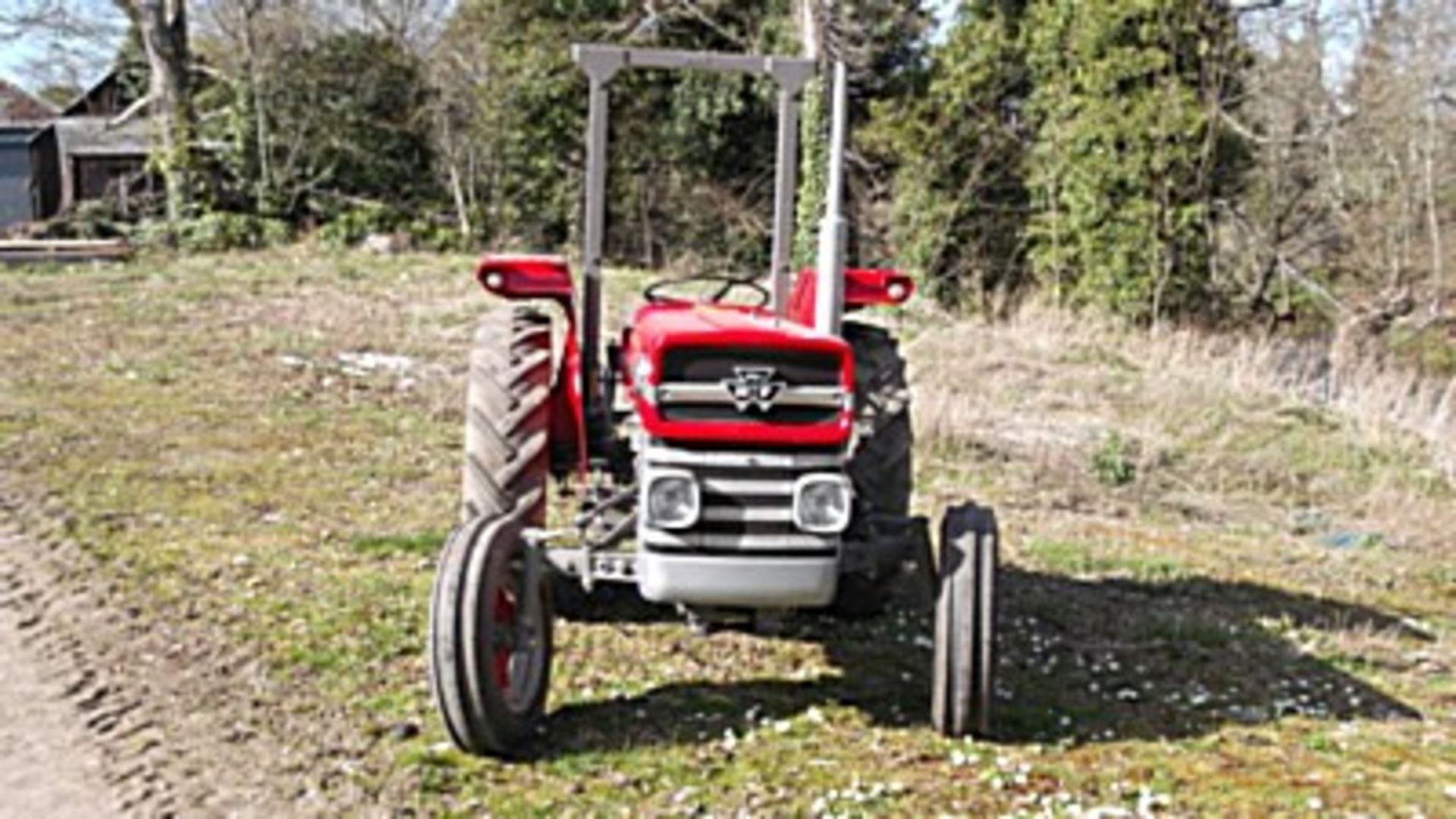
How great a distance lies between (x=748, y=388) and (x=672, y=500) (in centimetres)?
38

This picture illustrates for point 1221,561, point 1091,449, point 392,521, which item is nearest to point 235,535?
point 392,521

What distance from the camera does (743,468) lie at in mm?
4059

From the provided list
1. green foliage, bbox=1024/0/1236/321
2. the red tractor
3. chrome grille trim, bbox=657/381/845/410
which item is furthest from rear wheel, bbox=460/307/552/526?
green foliage, bbox=1024/0/1236/321

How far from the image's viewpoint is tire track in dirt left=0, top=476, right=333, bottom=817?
3850 mm

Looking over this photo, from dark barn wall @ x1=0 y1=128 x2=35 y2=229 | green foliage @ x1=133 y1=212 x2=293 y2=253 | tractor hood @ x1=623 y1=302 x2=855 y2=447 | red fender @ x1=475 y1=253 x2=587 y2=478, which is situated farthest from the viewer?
dark barn wall @ x1=0 y1=128 x2=35 y2=229

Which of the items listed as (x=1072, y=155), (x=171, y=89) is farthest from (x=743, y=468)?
(x=171, y=89)

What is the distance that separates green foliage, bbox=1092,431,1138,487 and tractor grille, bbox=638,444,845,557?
512cm

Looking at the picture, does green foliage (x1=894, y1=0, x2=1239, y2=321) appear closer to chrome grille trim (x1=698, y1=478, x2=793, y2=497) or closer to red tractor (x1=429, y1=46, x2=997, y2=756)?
red tractor (x1=429, y1=46, x2=997, y2=756)

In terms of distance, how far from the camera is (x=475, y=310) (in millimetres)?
13930

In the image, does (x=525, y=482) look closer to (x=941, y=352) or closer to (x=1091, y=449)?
(x=1091, y=449)

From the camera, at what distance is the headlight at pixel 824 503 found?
4039mm

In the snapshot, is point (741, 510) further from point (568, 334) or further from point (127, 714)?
point (127, 714)

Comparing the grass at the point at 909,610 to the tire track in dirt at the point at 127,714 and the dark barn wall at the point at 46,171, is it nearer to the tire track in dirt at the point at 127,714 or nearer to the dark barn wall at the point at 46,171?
the tire track in dirt at the point at 127,714

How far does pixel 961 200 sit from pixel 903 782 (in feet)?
45.7
